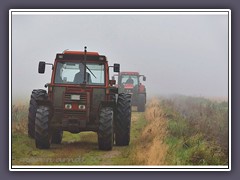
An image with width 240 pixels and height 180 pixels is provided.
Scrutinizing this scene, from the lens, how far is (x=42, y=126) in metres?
18.2

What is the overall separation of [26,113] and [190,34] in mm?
3792

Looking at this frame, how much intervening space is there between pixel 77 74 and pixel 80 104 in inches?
26.8

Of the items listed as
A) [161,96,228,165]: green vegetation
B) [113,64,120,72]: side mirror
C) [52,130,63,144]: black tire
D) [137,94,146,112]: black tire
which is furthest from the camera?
[137,94,146,112]: black tire

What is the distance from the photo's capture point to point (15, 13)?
693 inches

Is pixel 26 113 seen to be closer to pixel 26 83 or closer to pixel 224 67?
pixel 26 83

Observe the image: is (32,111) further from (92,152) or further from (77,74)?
(92,152)

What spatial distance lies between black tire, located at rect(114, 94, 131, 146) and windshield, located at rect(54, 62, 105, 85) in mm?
617

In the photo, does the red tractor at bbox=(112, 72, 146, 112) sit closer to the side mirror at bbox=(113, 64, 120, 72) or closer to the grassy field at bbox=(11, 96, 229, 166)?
the grassy field at bbox=(11, 96, 229, 166)

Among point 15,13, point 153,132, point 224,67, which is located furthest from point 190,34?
point 15,13

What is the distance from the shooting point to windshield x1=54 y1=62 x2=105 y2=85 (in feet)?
61.6

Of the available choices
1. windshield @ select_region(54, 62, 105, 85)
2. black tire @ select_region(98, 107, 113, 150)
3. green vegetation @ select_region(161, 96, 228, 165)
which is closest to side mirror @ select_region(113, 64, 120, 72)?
windshield @ select_region(54, 62, 105, 85)

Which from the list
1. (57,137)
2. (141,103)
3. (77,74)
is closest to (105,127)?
(77,74)

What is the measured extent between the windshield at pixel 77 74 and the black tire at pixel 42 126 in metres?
0.84
